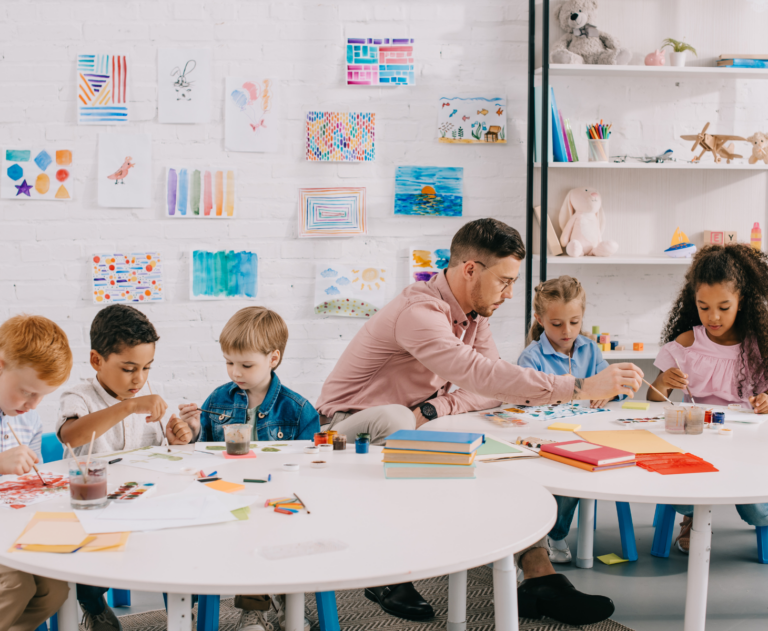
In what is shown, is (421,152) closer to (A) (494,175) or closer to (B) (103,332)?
(A) (494,175)

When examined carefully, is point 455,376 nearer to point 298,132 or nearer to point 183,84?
point 298,132

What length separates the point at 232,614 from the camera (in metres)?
1.92

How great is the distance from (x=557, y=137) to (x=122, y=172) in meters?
1.90

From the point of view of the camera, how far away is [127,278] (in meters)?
3.12

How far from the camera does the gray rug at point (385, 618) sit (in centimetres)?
183

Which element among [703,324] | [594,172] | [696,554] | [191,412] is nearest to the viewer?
[696,554]

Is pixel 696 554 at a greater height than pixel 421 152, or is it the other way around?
pixel 421 152

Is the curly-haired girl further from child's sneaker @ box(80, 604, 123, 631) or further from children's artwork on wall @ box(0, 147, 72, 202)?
children's artwork on wall @ box(0, 147, 72, 202)

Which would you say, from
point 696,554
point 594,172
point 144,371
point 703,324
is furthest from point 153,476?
point 594,172

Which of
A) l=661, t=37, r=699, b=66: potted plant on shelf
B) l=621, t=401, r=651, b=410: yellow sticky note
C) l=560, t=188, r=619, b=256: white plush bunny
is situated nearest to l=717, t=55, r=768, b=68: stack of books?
l=661, t=37, r=699, b=66: potted plant on shelf

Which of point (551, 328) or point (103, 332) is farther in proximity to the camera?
point (551, 328)

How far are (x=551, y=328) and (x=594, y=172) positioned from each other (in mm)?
1210

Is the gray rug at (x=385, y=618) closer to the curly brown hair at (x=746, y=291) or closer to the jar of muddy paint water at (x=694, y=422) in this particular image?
the jar of muddy paint water at (x=694, y=422)

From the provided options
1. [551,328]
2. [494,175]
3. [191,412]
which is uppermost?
[494,175]
